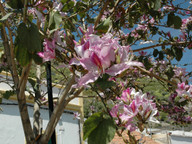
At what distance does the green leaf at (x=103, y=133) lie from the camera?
0.62 metres

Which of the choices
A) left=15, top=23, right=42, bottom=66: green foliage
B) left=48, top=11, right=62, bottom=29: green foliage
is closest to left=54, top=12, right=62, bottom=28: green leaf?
left=48, top=11, right=62, bottom=29: green foliage

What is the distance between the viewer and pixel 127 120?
85 cm

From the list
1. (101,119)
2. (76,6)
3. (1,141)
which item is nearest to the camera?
(101,119)

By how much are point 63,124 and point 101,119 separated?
278 inches

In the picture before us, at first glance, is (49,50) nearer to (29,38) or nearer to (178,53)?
(29,38)

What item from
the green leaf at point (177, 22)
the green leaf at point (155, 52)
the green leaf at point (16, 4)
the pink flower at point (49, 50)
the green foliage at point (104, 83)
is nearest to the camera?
the green foliage at point (104, 83)

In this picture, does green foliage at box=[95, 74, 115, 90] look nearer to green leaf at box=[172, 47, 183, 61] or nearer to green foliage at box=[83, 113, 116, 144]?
green foliage at box=[83, 113, 116, 144]

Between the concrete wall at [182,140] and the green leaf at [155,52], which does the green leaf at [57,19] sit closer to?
the green leaf at [155,52]

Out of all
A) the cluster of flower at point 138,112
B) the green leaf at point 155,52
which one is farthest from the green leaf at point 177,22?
the cluster of flower at point 138,112

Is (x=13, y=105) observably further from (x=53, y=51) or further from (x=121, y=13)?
(x=53, y=51)

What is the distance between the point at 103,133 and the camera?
2.10 feet

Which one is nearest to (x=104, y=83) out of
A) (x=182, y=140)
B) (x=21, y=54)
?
(x=21, y=54)

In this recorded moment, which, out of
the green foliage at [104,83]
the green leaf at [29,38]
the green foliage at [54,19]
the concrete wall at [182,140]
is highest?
the green foliage at [54,19]

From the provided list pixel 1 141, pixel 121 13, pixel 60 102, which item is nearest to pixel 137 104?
pixel 60 102
